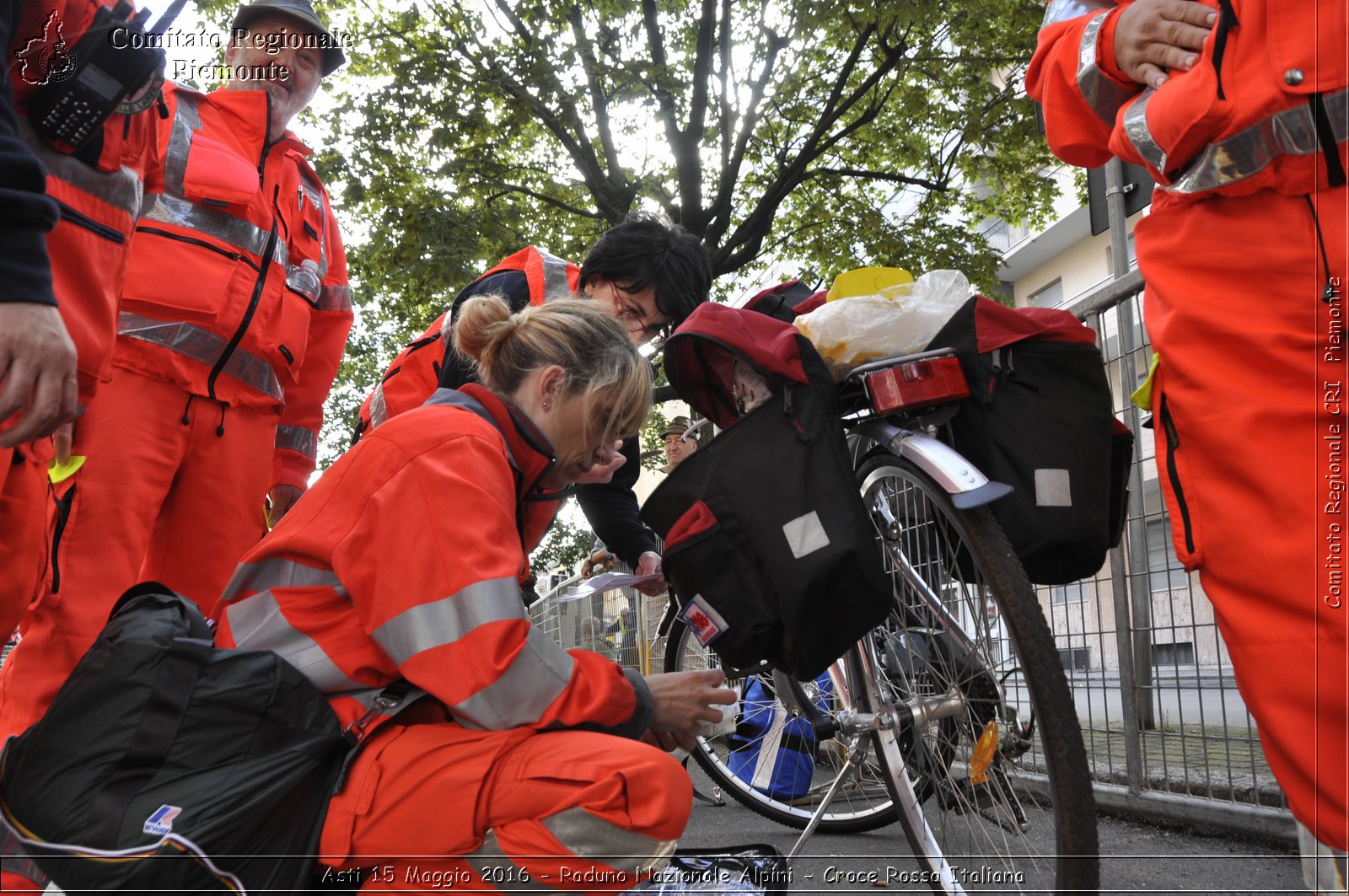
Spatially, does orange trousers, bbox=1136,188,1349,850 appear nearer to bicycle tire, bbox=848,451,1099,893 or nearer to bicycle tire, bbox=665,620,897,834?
bicycle tire, bbox=848,451,1099,893

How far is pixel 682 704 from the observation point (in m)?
1.83

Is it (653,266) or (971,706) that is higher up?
(653,266)

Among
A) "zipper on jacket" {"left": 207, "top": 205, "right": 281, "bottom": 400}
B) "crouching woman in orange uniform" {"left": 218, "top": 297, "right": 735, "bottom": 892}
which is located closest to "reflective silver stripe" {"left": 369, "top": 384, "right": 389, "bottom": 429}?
"zipper on jacket" {"left": 207, "top": 205, "right": 281, "bottom": 400}

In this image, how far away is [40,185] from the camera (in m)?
1.37

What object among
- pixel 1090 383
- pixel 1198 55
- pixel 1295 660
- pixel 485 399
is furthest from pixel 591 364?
pixel 1295 660

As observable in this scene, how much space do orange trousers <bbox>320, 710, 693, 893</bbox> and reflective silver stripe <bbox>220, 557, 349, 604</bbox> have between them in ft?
1.00

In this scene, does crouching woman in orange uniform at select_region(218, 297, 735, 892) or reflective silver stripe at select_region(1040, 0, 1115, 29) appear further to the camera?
reflective silver stripe at select_region(1040, 0, 1115, 29)

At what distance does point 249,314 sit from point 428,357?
0.51 metres

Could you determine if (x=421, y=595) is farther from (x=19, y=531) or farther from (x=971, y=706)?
(x=971, y=706)

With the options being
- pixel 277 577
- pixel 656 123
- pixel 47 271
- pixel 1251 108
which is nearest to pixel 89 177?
pixel 47 271

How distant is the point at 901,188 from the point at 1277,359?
36.9 ft

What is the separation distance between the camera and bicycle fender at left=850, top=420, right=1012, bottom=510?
1667mm

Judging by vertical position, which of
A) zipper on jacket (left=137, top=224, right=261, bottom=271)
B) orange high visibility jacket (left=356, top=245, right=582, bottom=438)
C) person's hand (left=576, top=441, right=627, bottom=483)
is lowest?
person's hand (left=576, top=441, right=627, bottom=483)

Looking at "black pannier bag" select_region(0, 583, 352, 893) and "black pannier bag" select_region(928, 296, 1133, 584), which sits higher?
"black pannier bag" select_region(928, 296, 1133, 584)
